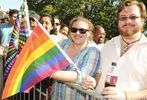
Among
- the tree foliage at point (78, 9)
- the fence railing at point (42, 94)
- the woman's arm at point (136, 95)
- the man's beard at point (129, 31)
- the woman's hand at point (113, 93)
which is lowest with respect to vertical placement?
the tree foliage at point (78, 9)

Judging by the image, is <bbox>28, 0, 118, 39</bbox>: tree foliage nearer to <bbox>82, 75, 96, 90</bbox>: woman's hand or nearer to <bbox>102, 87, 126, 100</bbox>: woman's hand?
<bbox>82, 75, 96, 90</bbox>: woman's hand

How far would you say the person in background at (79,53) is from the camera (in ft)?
15.6

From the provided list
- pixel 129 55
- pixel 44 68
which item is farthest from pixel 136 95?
pixel 44 68

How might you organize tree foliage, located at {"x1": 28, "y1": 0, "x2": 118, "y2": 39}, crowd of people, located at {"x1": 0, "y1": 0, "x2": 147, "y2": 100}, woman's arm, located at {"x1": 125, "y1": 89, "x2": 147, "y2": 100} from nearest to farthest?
1. woman's arm, located at {"x1": 125, "y1": 89, "x2": 147, "y2": 100}
2. crowd of people, located at {"x1": 0, "y1": 0, "x2": 147, "y2": 100}
3. tree foliage, located at {"x1": 28, "y1": 0, "x2": 118, "y2": 39}

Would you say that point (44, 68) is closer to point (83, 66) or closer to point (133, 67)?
point (83, 66)

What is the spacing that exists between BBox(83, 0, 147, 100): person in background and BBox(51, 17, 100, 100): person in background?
0.21 meters

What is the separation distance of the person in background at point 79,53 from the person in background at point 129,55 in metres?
0.21

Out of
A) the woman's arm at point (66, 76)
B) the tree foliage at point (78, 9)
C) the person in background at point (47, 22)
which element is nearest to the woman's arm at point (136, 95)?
the woman's arm at point (66, 76)

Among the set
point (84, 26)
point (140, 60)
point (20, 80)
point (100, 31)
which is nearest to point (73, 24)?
point (84, 26)

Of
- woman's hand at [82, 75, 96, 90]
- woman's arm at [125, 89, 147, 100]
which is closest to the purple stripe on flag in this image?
woman's hand at [82, 75, 96, 90]

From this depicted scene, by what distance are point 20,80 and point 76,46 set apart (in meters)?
0.73

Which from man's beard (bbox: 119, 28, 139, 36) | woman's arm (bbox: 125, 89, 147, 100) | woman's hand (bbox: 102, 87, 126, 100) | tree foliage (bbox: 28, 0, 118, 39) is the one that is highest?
man's beard (bbox: 119, 28, 139, 36)

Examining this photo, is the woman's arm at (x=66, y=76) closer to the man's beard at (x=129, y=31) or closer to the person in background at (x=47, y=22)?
the man's beard at (x=129, y=31)

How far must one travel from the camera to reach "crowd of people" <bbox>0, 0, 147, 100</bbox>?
4129 millimetres
